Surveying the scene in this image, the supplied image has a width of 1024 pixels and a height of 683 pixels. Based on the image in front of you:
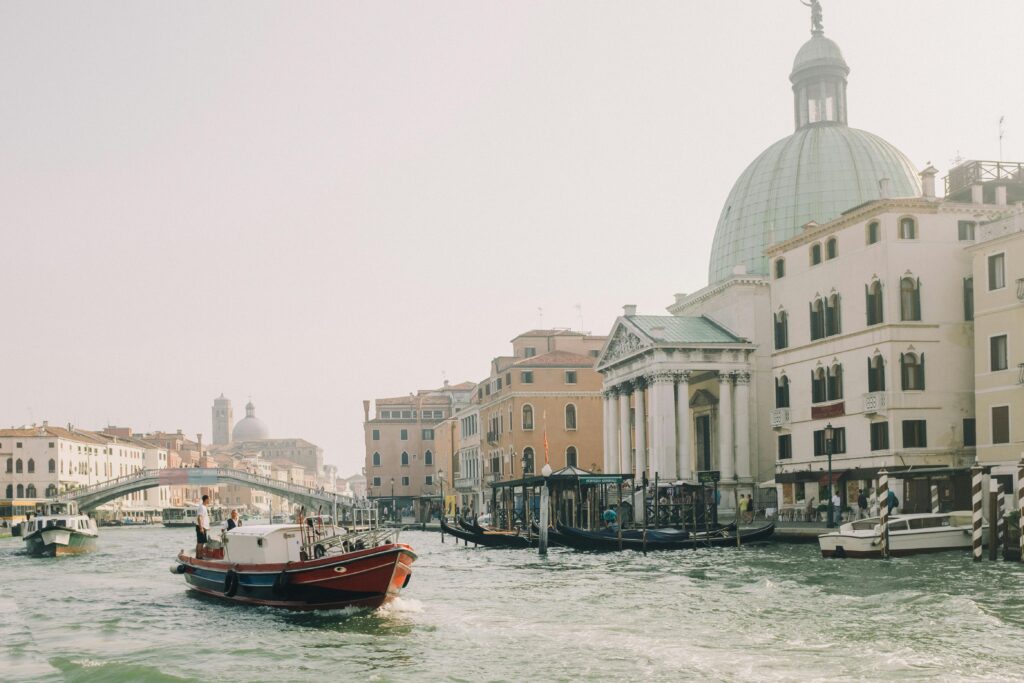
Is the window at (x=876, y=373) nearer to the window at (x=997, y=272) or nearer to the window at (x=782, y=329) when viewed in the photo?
the window at (x=997, y=272)

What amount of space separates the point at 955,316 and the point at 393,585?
73.1ft

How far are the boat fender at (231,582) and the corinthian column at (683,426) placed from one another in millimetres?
26276

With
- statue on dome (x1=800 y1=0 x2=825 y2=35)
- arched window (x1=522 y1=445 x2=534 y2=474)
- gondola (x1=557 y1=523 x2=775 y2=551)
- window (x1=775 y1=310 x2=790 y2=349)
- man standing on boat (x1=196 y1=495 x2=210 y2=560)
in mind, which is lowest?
gondola (x1=557 y1=523 x2=775 y2=551)

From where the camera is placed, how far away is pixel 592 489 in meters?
37.8

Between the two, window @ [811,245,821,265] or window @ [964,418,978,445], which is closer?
window @ [964,418,978,445]

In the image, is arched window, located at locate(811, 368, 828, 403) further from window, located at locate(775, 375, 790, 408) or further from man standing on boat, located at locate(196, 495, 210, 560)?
man standing on boat, located at locate(196, 495, 210, 560)

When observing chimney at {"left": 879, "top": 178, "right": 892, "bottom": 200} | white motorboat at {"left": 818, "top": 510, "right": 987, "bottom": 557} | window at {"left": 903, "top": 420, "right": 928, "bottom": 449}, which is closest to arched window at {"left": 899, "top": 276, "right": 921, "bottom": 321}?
window at {"left": 903, "top": 420, "right": 928, "bottom": 449}

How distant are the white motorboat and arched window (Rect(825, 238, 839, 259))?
43.5 ft

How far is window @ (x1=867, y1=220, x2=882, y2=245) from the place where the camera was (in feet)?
116

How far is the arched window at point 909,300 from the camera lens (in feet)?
114

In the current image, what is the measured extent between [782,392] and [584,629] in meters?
25.6

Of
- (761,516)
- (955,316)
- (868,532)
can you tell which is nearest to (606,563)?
(868,532)

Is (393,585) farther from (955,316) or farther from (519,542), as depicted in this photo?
(955,316)

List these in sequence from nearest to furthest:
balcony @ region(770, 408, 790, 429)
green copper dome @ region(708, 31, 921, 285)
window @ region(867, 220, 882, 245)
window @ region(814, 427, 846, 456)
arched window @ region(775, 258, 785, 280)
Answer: window @ region(867, 220, 882, 245), window @ region(814, 427, 846, 456), balcony @ region(770, 408, 790, 429), arched window @ region(775, 258, 785, 280), green copper dome @ region(708, 31, 921, 285)
